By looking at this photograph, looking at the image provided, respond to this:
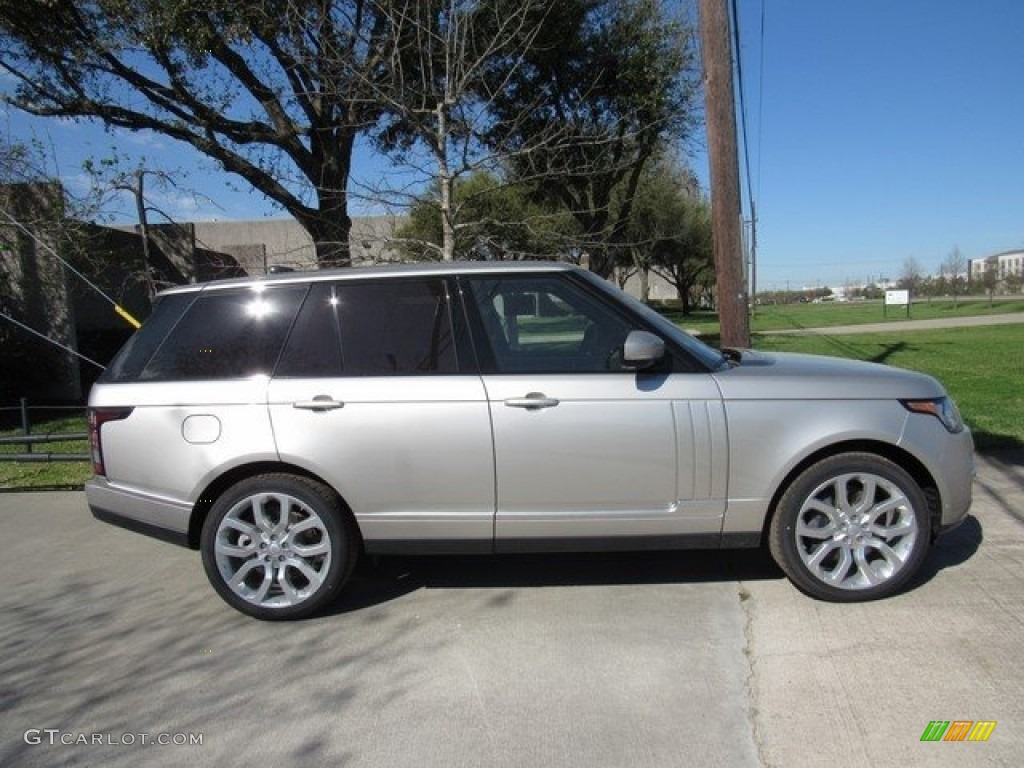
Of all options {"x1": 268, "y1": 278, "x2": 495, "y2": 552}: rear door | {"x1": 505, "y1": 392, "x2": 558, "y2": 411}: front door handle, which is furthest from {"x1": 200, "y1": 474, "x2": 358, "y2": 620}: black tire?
{"x1": 505, "y1": 392, "x2": 558, "y2": 411}: front door handle

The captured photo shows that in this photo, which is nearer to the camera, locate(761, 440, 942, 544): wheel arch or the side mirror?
the side mirror

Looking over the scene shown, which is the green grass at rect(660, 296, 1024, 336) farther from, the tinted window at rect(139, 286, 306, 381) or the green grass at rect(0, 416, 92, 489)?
the tinted window at rect(139, 286, 306, 381)

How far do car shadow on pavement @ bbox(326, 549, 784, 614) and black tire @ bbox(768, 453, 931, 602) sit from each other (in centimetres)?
48

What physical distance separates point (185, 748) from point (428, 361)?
2.03m

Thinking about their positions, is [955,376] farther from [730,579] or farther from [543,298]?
[543,298]

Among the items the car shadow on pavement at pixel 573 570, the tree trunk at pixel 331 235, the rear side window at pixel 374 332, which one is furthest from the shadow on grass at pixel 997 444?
the tree trunk at pixel 331 235

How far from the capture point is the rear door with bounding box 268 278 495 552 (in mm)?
4031

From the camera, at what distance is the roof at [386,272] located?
4.30 m

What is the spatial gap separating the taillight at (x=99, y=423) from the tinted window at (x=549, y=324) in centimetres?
200

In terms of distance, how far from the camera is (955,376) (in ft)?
39.7

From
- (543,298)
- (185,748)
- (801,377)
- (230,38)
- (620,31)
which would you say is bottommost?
(185,748)

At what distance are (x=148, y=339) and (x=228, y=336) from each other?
503 mm

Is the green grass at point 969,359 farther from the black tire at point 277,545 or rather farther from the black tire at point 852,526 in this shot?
the black tire at point 277,545

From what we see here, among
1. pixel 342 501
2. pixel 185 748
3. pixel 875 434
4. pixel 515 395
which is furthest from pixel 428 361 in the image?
pixel 875 434
